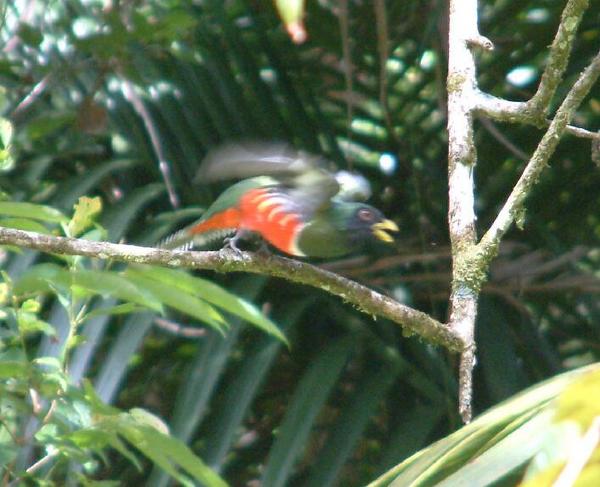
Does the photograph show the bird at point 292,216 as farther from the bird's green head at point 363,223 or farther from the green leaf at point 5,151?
the green leaf at point 5,151

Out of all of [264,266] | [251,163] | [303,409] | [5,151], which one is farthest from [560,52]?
[303,409]

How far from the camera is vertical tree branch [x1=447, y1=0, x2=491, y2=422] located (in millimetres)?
1253

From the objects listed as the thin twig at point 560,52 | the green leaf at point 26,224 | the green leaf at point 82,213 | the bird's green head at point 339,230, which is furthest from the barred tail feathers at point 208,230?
the thin twig at point 560,52

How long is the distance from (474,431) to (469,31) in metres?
0.79

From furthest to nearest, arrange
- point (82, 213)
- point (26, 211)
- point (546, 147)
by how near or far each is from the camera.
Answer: point (82, 213) → point (26, 211) → point (546, 147)

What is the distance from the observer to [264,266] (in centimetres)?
143

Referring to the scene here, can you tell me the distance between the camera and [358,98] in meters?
3.59

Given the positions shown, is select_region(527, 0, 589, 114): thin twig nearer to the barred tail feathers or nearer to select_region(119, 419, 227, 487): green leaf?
select_region(119, 419, 227, 487): green leaf

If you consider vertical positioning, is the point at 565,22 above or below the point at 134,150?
above

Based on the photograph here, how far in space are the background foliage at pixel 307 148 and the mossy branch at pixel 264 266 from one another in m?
0.92

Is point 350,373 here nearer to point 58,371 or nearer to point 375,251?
point 375,251

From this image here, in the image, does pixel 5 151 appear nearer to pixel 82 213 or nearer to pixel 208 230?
pixel 82 213

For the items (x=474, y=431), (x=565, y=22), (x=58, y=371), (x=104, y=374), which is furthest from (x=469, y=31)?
(x=104, y=374)

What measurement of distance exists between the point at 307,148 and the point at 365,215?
0.85 metres
